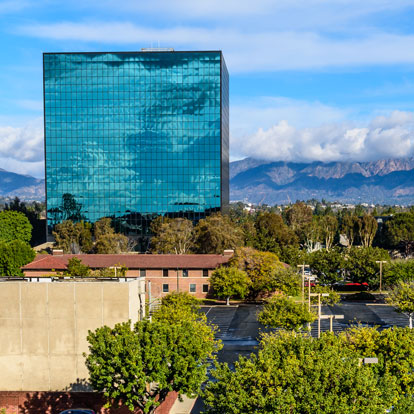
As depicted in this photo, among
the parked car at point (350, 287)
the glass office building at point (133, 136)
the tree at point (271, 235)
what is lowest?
the parked car at point (350, 287)

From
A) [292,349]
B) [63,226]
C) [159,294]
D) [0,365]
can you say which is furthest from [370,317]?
[63,226]

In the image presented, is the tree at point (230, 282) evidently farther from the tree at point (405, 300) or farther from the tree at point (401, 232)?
the tree at point (401, 232)

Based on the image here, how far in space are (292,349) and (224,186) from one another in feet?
402

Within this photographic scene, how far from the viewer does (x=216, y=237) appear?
110625 millimetres

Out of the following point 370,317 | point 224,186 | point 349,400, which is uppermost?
point 224,186

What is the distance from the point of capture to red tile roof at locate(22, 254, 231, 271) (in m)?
90.2

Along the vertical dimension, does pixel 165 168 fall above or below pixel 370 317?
above

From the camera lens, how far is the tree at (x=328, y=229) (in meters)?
157

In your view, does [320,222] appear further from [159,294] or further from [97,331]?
[97,331]

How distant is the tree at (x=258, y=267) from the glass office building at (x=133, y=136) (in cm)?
5908

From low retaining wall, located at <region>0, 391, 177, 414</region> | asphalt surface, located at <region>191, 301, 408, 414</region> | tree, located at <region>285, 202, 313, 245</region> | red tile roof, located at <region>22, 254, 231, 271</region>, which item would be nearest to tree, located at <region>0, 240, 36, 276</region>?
red tile roof, located at <region>22, 254, 231, 271</region>

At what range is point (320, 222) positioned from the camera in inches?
6481

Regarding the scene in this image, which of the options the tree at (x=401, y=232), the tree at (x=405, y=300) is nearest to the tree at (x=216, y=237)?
the tree at (x=405, y=300)

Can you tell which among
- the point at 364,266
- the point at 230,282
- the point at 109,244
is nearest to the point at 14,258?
the point at 109,244
